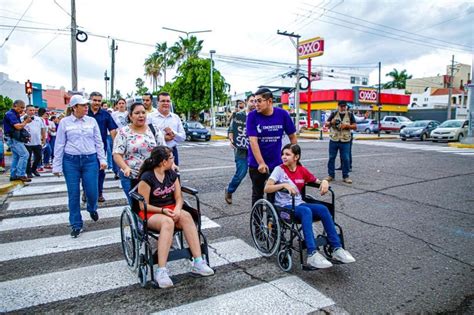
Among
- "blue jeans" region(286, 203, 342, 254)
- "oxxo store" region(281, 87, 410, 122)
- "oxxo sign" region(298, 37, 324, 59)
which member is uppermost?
"oxxo sign" region(298, 37, 324, 59)

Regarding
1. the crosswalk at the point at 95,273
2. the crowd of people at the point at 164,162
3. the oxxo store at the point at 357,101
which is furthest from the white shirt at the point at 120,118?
the oxxo store at the point at 357,101

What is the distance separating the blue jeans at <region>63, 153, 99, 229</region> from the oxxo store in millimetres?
43958

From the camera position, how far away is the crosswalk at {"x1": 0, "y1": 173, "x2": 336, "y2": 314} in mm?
3014

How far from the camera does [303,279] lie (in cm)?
349

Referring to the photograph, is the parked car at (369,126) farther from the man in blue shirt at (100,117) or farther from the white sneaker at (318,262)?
the white sneaker at (318,262)

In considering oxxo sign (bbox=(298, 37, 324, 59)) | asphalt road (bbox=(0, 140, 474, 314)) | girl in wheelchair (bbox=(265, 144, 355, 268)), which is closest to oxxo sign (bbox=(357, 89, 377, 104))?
oxxo sign (bbox=(298, 37, 324, 59))

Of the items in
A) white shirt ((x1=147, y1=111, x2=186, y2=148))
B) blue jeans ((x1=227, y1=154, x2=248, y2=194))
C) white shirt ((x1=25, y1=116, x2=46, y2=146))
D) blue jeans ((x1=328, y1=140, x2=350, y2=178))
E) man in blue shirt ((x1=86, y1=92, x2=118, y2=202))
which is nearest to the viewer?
white shirt ((x1=147, y1=111, x2=186, y2=148))

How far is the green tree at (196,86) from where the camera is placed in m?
37.3

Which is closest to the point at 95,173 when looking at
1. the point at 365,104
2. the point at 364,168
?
the point at 364,168

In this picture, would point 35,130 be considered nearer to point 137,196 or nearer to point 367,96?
point 137,196

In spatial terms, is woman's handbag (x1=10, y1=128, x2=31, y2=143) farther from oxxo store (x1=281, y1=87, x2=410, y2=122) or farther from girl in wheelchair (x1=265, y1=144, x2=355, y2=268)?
oxxo store (x1=281, y1=87, x2=410, y2=122)

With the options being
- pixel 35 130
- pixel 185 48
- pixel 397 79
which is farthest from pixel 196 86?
pixel 397 79

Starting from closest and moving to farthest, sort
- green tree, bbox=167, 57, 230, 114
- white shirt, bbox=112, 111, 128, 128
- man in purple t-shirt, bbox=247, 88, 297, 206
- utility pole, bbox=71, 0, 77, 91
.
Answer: man in purple t-shirt, bbox=247, 88, 297, 206, white shirt, bbox=112, 111, 128, 128, utility pole, bbox=71, 0, 77, 91, green tree, bbox=167, 57, 230, 114

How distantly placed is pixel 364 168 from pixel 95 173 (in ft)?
28.0
